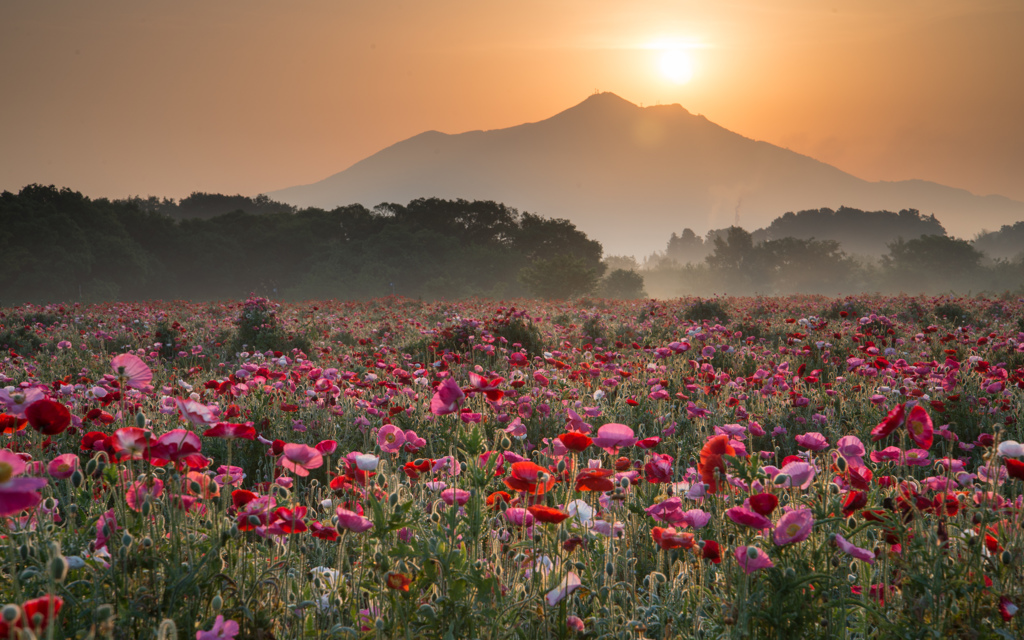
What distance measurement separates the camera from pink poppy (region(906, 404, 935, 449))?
1610mm

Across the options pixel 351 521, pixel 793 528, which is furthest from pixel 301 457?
pixel 793 528

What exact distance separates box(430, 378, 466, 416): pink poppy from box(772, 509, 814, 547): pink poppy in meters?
0.85

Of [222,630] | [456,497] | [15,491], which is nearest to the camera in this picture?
[15,491]

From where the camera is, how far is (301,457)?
1.62 meters

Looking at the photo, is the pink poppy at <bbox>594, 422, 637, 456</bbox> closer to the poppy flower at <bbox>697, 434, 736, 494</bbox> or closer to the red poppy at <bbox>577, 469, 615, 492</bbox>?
the red poppy at <bbox>577, 469, 615, 492</bbox>

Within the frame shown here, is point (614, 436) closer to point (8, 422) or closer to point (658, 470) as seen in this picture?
point (658, 470)

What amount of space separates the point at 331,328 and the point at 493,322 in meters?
3.28

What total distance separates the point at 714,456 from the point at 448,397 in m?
0.72

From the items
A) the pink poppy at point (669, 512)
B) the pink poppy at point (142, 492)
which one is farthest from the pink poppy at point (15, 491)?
the pink poppy at point (669, 512)

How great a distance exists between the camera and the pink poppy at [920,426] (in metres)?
1.61

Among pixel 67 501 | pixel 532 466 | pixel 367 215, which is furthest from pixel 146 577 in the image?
pixel 367 215

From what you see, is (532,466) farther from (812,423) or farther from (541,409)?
(812,423)

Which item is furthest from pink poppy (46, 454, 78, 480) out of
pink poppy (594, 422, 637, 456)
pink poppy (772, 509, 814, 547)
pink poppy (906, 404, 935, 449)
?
pink poppy (906, 404, 935, 449)

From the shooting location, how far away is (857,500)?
1578 mm
